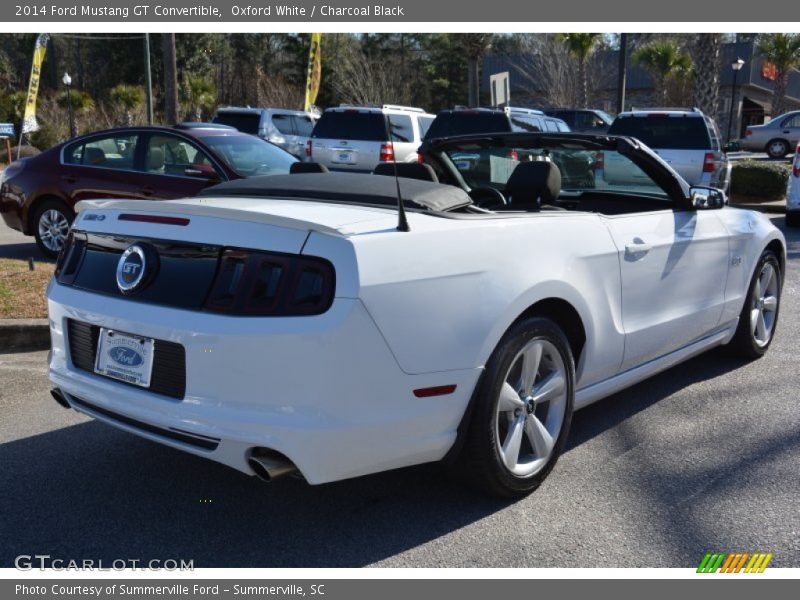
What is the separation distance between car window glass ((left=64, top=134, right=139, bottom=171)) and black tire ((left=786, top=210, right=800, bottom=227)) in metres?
9.95

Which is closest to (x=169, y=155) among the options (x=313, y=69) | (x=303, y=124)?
(x=303, y=124)

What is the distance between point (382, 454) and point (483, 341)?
598mm

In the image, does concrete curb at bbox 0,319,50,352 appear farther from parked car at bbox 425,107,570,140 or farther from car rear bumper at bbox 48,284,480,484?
parked car at bbox 425,107,570,140

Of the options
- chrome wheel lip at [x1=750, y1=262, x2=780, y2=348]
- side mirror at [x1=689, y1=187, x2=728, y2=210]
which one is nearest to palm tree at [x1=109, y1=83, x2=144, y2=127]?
chrome wheel lip at [x1=750, y1=262, x2=780, y2=348]

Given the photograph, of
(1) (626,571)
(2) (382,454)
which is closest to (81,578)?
(2) (382,454)

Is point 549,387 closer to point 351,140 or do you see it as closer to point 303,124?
point 351,140

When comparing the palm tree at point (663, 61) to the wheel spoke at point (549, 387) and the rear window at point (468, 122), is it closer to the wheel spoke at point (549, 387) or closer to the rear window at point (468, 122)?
the rear window at point (468, 122)

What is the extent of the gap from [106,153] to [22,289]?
9.34 ft

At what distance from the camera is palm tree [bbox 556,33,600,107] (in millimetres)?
33969

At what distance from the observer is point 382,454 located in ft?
9.94

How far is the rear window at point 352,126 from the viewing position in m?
14.9

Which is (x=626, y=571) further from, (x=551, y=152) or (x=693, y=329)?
(x=551, y=152)

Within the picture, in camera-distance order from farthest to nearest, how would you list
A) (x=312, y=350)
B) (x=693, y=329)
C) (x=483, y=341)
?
(x=693, y=329) → (x=483, y=341) → (x=312, y=350)

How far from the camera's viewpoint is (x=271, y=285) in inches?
115
